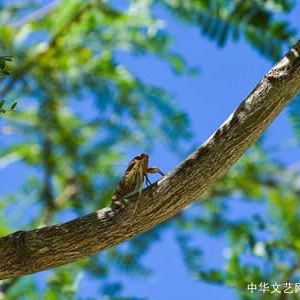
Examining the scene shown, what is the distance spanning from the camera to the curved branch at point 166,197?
242cm

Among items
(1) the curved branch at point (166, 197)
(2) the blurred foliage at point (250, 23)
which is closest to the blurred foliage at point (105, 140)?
(2) the blurred foliage at point (250, 23)

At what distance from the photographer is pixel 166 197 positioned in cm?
241

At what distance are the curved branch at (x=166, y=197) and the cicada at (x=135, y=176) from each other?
70 millimetres

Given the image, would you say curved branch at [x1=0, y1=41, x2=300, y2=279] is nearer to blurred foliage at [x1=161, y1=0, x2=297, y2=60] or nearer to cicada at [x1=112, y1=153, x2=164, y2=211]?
cicada at [x1=112, y1=153, x2=164, y2=211]

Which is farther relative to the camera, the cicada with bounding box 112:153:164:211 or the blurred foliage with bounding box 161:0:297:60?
the blurred foliage with bounding box 161:0:297:60

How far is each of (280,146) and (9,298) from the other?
6.75 ft

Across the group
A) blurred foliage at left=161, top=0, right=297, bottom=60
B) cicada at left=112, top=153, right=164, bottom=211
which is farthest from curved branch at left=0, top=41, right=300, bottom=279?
blurred foliage at left=161, top=0, right=297, bottom=60

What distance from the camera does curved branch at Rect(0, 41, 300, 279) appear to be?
2.42 m

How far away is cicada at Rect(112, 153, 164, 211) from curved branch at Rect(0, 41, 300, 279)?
0.07 meters

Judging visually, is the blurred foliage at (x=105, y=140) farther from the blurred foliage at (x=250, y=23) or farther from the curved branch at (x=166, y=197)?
the curved branch at (x=166, y=197)

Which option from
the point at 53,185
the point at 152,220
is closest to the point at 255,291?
the point at 53,185

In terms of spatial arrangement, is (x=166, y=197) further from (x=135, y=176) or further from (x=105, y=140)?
(x=105, y=140)

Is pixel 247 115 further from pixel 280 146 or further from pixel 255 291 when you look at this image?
pixel 280 146

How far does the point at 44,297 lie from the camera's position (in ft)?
16.6
